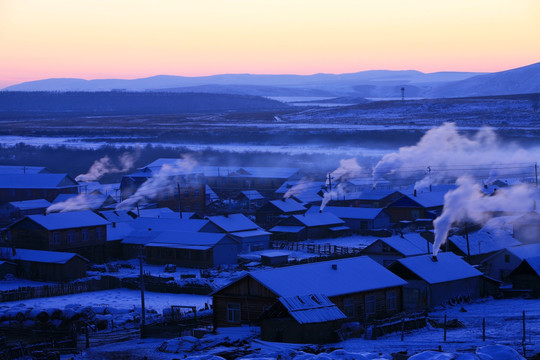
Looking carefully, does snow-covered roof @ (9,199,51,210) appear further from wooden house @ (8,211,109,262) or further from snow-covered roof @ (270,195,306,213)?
snow-covered roof @ (270,195,306,213)

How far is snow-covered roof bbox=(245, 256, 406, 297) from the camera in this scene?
25.1 meters

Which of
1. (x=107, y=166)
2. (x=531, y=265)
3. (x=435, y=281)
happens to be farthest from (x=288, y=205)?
(x=107, y=166)

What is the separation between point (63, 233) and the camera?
41219mm

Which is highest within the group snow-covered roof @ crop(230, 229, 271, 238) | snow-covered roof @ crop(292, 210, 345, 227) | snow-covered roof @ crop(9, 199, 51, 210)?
snow-covered roof @ crop(9, 199, 51, 210)

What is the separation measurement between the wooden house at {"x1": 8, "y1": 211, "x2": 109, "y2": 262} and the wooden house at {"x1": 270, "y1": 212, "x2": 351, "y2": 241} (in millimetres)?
10493

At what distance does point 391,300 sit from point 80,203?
3148 cm

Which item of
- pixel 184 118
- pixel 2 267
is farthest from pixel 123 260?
pixel 184 118

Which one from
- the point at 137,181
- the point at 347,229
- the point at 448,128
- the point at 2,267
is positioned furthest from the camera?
the point at 448,128

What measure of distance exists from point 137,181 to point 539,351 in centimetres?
Result: 4680

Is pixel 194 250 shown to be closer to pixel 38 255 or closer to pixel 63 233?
pixel 63 233

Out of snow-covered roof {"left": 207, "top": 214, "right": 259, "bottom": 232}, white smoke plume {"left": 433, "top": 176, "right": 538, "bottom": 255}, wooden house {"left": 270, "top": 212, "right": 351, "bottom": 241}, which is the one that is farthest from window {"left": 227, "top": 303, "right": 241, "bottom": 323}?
wooden house {"left": 270, "top": 212, "right": 351, "bottom": 241}

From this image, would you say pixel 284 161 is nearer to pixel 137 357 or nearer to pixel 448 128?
pixel 448 128

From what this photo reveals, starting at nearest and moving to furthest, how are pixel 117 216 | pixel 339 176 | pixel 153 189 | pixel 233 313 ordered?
1. pixel 233 313
2. pixel 117 216
3. pixel 153 189
4. pixel 339 176

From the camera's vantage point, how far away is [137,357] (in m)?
21.6
